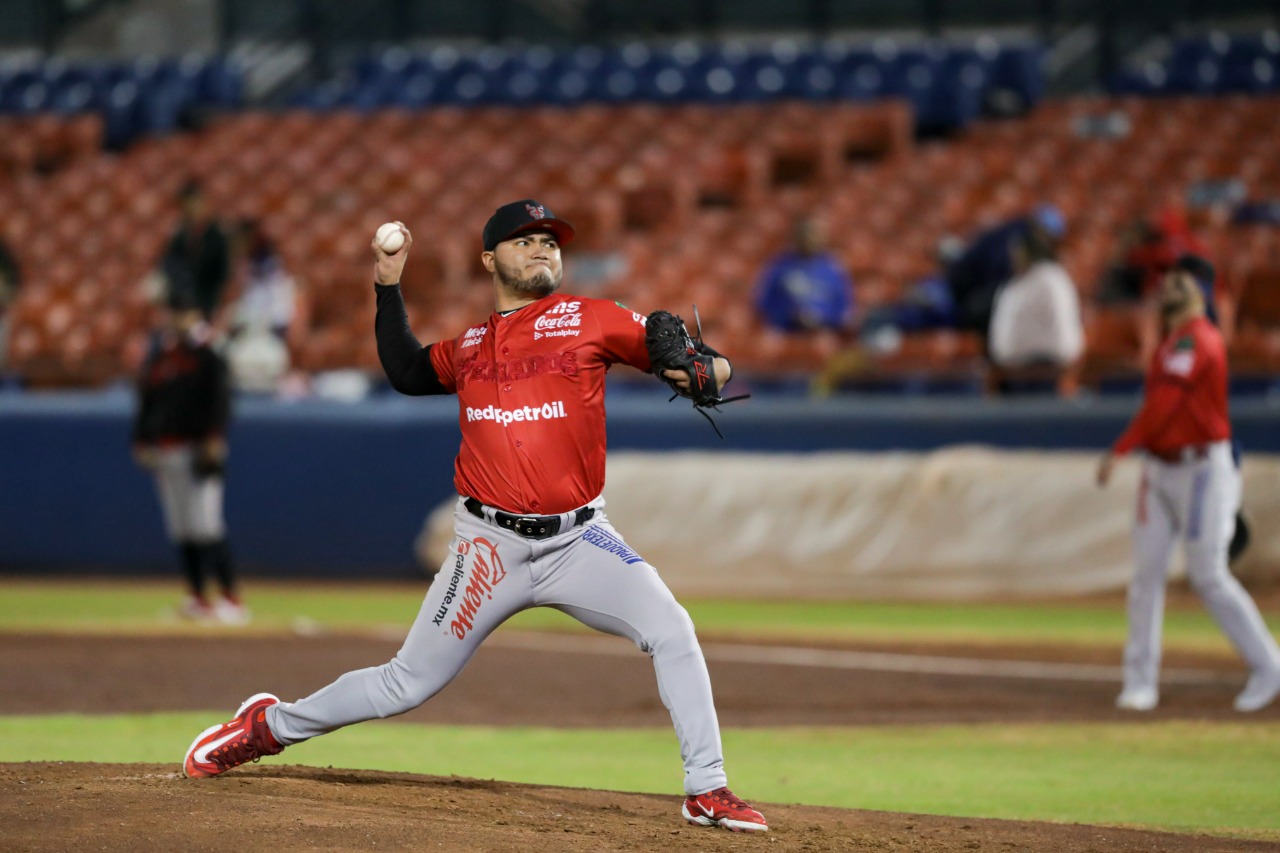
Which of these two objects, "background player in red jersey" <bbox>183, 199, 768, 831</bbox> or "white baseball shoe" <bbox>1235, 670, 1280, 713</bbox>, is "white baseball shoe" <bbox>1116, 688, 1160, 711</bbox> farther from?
"background player in red jersey" <bbox>183, 199, 768, 831</bbox>

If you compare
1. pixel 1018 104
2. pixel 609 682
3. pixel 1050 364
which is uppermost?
pixel 1018 104

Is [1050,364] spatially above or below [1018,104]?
below

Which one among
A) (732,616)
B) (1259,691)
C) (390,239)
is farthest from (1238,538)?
(390,239)

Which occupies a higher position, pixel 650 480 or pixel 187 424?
pixel 187 424

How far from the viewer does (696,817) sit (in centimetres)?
530

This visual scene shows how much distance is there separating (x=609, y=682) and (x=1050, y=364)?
5.16 m

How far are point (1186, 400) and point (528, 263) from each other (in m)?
4.38

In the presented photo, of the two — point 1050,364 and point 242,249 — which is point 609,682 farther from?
point 242,249

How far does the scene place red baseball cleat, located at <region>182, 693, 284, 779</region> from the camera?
566 centimetres

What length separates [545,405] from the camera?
17.7 ft

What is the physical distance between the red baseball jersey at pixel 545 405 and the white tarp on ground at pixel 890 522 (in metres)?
8.79

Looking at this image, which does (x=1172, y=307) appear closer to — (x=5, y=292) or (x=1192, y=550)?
(x=1192, y=550)

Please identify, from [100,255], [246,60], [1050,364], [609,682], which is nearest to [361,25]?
[246,60]

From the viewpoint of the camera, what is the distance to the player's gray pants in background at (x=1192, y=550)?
8.77 m
